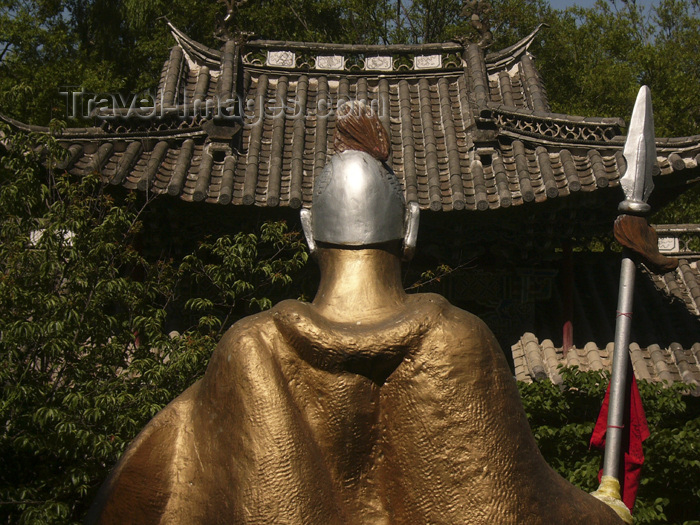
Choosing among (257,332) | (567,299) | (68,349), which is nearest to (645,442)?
(567,299)

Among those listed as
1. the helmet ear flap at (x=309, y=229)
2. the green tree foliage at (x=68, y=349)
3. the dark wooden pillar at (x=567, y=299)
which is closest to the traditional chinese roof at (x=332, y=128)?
the dark wooden pillar at (x=567, y=299)

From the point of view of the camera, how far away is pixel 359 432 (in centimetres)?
246

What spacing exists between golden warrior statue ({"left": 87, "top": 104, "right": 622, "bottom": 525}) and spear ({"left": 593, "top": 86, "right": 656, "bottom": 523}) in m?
1.04

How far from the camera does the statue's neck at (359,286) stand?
2555 millimetres

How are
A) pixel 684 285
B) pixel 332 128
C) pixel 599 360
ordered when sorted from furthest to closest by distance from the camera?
pixel 684 285 < pixel 332 128 < pixel 599 360

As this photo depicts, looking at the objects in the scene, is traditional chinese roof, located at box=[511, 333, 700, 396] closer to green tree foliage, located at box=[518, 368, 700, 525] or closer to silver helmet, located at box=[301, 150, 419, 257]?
green tree foliage, located at box=[518, 368, 700, 525]

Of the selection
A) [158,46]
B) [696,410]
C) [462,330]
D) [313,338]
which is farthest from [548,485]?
[158,46]

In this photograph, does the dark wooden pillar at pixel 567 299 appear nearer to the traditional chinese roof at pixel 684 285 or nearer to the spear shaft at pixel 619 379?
the traditional chinese roof at pixel 684 285

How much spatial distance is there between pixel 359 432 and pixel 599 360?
302 inches

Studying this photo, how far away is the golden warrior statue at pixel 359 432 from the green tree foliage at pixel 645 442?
5.40 metres

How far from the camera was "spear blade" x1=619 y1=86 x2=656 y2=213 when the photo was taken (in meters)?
3.80

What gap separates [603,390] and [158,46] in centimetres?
1208

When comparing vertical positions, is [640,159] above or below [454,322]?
above

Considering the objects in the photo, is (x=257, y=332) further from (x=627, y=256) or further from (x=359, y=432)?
(x=627, y=256)
